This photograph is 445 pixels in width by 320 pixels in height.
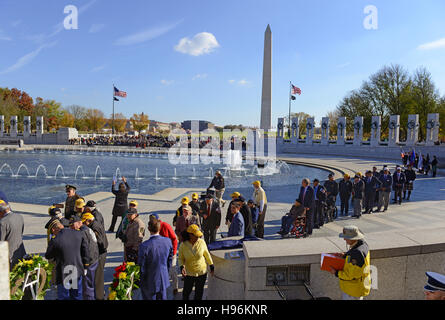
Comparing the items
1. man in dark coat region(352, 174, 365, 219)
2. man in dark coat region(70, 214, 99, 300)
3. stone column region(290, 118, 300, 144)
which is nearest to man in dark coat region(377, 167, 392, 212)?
man in dark coat region(352, 174, 365, 219)

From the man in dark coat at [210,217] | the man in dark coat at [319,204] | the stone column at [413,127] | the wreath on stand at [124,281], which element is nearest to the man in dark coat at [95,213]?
the wreath on stand at [124,281]

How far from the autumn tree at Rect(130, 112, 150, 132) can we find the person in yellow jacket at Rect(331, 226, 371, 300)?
10995cm

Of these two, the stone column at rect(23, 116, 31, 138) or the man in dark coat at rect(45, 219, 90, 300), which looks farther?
the stone column at rect(23, 116, 31, 138)

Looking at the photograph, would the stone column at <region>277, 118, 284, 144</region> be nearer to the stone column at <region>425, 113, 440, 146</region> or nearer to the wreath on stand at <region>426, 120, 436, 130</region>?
the stone column at <region>425, 113, 440, 146</region>

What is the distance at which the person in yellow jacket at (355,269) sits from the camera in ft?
11.6

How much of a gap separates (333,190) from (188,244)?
24.1ft

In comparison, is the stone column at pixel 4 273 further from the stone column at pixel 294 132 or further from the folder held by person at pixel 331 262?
the stone column at pixel 294 132

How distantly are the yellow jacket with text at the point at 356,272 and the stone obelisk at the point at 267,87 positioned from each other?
40632 millimetres

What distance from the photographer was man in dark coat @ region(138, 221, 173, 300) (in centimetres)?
410

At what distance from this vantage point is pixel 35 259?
4207 millimetres

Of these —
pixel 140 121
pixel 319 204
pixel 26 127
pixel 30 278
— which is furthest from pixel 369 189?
pixel 140 121

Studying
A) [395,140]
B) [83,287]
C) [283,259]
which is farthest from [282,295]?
[395,140]

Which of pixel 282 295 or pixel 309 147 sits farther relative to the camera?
pixel 309 147
